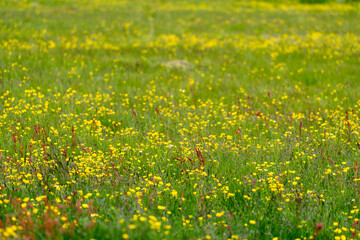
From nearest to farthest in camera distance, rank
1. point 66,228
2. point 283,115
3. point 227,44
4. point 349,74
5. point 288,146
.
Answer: point 66,228 → point 288,146 → point 283,115 → point 349,74 → point 227,44

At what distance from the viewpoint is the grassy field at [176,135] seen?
3102 mm

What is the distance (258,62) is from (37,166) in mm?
7610

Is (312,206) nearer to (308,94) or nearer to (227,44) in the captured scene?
(308,94)

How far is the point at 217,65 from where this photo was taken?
9.34 meters

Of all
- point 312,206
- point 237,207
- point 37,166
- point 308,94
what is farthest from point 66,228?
point 308,94

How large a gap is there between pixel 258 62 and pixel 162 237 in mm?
7982

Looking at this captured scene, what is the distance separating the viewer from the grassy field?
3.10m

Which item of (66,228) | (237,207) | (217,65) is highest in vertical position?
(217,65)

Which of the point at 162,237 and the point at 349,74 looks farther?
the point at 349,74

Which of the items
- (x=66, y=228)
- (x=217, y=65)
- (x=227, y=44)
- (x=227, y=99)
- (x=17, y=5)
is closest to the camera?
(x=66, y=228)

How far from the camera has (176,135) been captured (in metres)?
5.19

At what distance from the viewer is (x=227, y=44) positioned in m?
12.0

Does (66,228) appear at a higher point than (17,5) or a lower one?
lower

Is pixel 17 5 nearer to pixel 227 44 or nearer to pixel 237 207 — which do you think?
pixel 227 44
